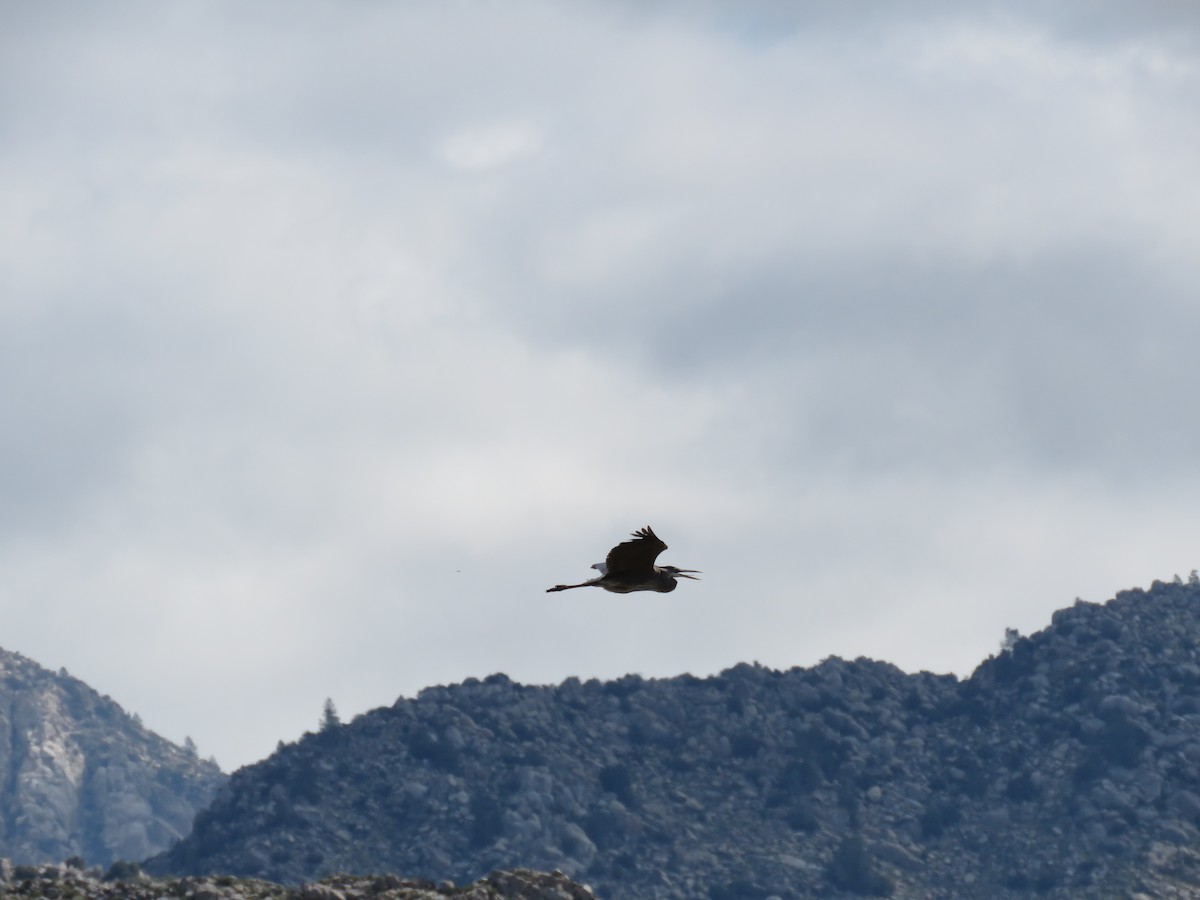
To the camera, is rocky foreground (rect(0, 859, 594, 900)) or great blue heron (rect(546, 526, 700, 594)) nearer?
great blue heron (rect(546, 526, 700, 594))

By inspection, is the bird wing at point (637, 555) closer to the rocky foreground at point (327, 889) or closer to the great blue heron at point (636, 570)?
the great blue heron at point (636, 570)

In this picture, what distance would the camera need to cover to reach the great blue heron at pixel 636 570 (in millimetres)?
52125

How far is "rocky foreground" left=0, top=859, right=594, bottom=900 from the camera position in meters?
101

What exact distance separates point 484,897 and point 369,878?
8446 mm

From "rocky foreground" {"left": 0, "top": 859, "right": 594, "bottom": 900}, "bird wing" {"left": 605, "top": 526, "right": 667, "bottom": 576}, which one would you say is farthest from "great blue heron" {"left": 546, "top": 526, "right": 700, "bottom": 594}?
"rocky foreground" {"left": 0, "top": 859, "right": 594, "bottom": 900}

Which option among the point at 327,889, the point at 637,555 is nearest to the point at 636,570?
the point at 637,555

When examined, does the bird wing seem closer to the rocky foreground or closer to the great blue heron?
the great blue heron

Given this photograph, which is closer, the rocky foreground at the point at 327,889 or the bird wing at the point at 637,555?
A: the bird wing at the point at 637,555

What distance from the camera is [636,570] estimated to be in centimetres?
5356

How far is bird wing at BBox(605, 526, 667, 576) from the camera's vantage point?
170ft

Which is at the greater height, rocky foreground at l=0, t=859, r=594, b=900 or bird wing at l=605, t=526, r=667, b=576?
bird wing at l=605, t=526, r=667, b=576

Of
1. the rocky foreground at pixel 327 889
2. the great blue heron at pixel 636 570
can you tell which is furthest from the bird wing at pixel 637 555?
the rocky foreground at pixel 327 889

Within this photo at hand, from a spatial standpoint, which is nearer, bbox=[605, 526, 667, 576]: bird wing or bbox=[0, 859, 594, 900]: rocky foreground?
bbox=[605, 526, 667, 576]: bird wing

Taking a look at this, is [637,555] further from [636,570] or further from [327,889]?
[327,889]
